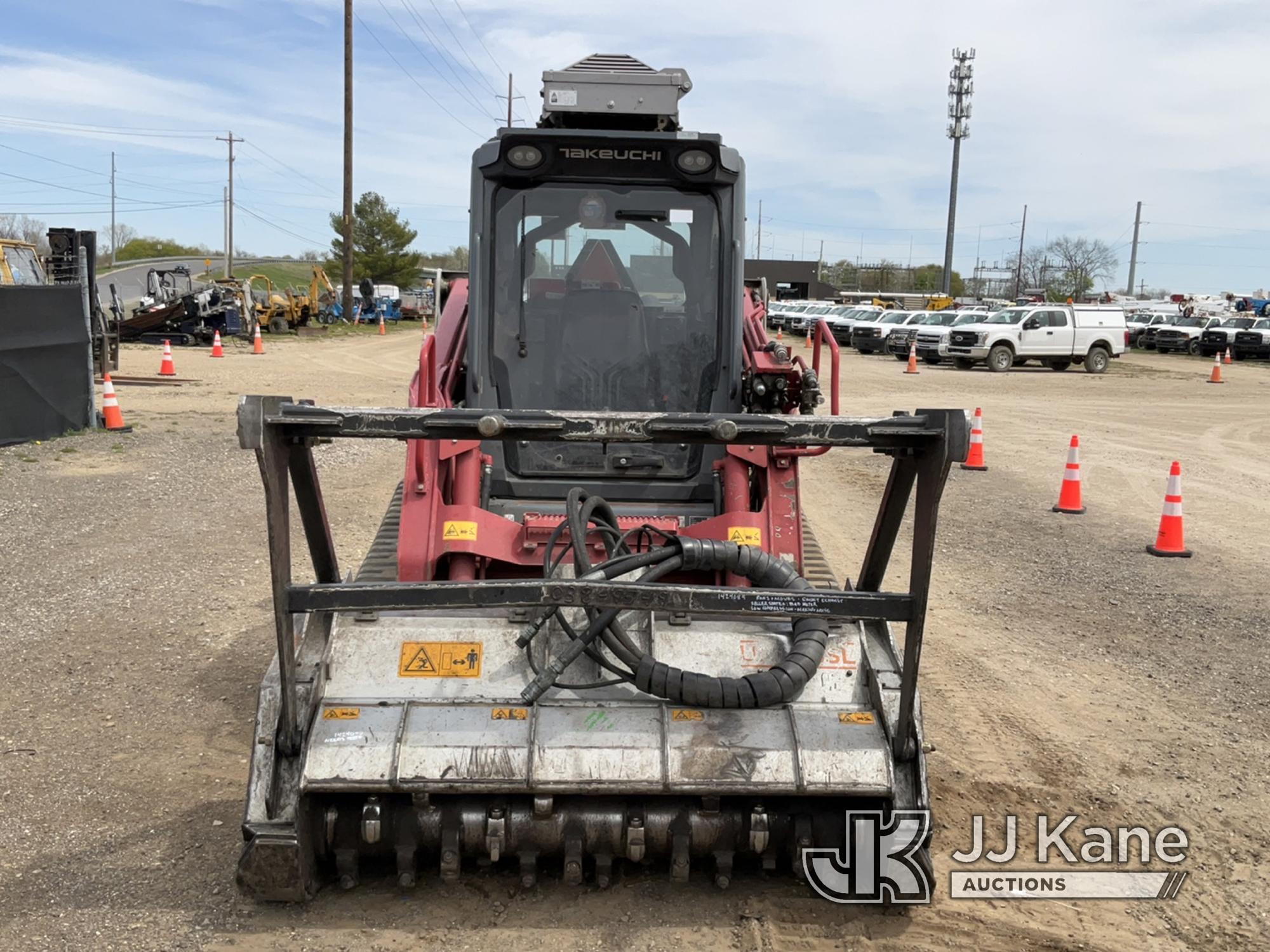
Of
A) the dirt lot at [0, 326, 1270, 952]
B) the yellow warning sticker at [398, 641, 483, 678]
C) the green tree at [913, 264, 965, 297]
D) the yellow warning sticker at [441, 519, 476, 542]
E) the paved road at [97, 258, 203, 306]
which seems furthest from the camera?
the green tree at [913, 264, 965, 297]

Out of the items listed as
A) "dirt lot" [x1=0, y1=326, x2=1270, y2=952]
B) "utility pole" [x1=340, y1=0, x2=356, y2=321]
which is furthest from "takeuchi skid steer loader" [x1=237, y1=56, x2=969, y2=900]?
"utility pole" [x1=340, y1=0, x2=356, y2=321]

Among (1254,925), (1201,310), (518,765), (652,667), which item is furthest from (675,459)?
(1201,310)

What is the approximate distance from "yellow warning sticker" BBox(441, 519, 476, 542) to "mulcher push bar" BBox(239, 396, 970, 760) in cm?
110

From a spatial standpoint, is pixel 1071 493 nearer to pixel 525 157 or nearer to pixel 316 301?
pixel 525 157

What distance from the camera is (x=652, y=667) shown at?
3.72m

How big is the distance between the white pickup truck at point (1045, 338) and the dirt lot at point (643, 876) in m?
17.1

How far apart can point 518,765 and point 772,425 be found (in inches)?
52.2

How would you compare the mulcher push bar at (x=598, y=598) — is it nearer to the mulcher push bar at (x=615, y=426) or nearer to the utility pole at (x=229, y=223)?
the mulcher push bar at (x=615, y=426)

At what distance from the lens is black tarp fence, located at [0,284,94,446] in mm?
12102

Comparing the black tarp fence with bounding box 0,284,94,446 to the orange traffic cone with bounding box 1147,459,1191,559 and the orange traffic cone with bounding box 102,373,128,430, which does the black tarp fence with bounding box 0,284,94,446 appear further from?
the orange traffic cone with bounding box 1147,459,1191,559

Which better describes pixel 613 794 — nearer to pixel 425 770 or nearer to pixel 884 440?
pixel 425 770

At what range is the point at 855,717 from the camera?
3.74 m

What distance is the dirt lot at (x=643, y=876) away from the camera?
11.8 ft

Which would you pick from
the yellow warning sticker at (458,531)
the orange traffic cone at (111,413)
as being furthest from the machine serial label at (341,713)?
the orange traffic cone at (111,413)
